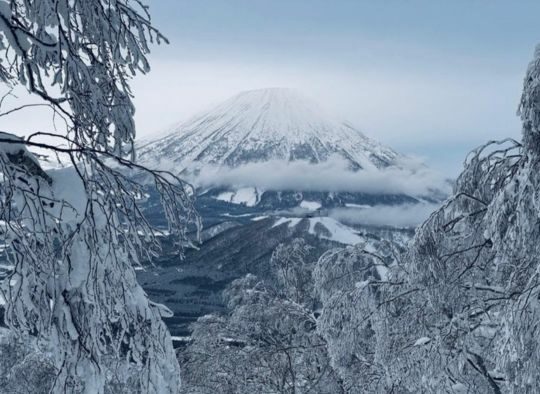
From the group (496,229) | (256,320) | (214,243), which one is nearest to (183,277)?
(214,243)

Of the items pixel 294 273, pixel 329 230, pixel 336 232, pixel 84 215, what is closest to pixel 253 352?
pixel 294 273

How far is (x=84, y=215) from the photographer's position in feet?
7.46

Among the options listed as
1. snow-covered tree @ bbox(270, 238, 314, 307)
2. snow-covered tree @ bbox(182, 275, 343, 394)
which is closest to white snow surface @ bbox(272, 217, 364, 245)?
snow-covered tree @ bbox(270, 238, 314, 307)

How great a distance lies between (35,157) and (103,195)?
323mm

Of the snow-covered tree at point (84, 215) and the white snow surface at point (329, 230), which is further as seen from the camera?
the white snow surface at point (329, 230)

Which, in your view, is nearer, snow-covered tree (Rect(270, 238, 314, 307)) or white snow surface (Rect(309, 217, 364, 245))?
snow-covered tree (Rect(270, 238, 314, 307))

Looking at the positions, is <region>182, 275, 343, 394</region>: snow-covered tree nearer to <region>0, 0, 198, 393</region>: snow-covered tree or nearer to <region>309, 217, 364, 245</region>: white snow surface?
<region>0, 0, 198, 393</region>: snow-covered tree

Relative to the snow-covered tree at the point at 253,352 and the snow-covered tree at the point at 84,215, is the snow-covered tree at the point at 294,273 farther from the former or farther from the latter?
the snow-covered tree at the point at 84,215

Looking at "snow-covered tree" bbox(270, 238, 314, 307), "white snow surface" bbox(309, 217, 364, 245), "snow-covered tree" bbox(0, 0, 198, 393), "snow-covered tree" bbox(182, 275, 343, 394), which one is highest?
"snow-covered tree" bbox(0, 0, 198, 393)

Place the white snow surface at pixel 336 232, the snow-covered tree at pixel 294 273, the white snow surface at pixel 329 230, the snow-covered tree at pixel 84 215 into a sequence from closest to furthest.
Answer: the snow-covered tree at pixel 84 215 → the snow-covered tree at pixel 294 273 → the white snow surface at pixel 336 232 → the white snow surface at pixel 329 230

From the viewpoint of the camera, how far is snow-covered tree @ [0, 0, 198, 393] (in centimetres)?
222

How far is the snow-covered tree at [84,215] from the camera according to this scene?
2.22m

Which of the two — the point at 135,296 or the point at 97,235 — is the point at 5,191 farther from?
the point at 135,296

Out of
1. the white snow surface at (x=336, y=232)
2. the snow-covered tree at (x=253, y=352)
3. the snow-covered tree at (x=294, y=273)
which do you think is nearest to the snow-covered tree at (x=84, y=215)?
the snow-covered tree at (x=253, y=352)
